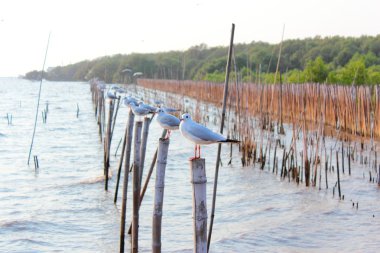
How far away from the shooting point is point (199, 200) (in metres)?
3.96

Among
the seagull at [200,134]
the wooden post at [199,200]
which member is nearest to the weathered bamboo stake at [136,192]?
the seagull at [200,134]

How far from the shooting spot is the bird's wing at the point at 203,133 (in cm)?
438

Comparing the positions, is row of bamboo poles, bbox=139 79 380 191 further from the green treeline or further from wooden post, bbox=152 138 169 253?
wooden post, bbox=152 138 169 253

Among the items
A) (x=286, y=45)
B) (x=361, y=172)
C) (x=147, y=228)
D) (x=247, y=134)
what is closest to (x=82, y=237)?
(x=147, y=228)

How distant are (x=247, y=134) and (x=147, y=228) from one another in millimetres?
3944

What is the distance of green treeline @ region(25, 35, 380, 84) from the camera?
69.4 ft

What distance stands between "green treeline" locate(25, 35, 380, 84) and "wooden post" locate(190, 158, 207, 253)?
137 inches

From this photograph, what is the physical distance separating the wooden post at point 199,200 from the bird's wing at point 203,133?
0.46 m

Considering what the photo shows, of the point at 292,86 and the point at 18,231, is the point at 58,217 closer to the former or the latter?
the point at 18,231

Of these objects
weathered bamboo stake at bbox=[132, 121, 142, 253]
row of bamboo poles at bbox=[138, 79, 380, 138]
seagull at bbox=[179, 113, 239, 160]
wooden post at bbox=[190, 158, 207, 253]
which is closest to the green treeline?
row of bamboo poles at bbox=[138, 79, 380, 138]

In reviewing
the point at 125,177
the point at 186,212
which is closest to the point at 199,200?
the point at 125,177

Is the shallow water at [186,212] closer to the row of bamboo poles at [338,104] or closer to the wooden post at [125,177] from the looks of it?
the wooden post at [125,177]

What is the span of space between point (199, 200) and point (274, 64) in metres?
37.6

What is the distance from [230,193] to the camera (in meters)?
9.23
